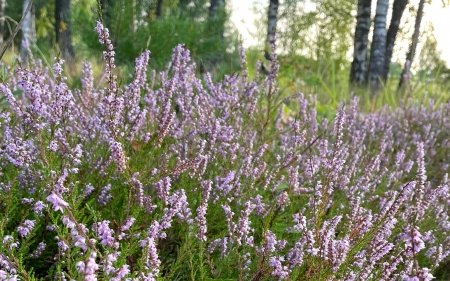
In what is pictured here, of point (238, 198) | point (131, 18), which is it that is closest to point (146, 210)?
point (238, 198)

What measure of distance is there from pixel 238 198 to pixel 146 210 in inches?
19.7

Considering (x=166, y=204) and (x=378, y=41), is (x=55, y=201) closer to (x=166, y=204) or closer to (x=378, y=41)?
(x=166, y=204)

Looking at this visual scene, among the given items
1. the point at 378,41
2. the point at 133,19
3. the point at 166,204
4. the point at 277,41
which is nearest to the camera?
the point at 166,204

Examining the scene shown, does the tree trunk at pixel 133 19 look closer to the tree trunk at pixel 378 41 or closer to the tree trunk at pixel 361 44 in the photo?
the tree trunk at pixel 378 41

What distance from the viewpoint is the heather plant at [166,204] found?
1292mm

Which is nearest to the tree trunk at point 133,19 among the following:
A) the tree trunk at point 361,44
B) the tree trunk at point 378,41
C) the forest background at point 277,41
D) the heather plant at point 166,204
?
the forest background at point 277,41

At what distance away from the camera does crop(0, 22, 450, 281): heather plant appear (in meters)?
1.29

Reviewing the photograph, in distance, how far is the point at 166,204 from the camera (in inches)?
61.8

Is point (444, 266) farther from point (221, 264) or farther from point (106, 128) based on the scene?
point (106, 128)

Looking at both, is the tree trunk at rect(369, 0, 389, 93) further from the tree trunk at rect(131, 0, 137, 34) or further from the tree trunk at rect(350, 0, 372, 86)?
the tree trunk at rect(131, 0, 137, 34)

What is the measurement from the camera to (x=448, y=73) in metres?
20.1

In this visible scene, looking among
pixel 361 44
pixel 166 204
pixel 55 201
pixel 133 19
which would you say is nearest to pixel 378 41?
pixel 361 44

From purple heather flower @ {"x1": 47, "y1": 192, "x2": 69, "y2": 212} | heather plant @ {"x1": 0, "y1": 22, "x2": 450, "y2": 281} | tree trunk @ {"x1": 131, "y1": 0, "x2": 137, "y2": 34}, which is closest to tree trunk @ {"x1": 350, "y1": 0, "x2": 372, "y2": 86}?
tree trunk @ {"x1": 131, "y1": 0, "x2": 137, "y2": 34}

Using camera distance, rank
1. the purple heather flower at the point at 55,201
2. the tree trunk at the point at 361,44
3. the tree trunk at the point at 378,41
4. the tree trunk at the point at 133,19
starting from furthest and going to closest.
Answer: the tree trunk at the point at 361,44, the tree trunk at the point at 378,41, the tree trunk at the point at 133,19, the purple heather flower at the point at 55,201
